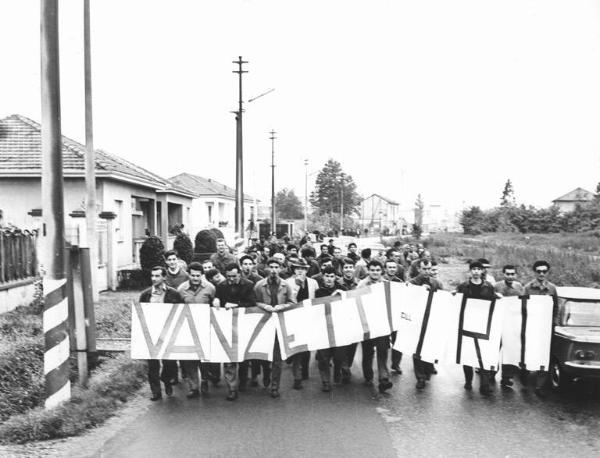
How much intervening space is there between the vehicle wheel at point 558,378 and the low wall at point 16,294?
36.8ft

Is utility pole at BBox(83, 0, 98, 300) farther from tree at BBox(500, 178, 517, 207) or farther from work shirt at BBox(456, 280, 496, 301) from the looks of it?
tree at BBox(500, 178, 517, 207)

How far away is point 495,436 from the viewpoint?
6.78 m

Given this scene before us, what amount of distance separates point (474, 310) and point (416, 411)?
209cm

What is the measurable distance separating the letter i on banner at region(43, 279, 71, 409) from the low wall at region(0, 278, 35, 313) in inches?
266

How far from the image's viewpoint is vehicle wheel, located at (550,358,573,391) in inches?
334

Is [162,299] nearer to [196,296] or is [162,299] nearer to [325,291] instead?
[196,296]

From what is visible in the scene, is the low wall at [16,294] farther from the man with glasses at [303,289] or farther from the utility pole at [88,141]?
the man with glasses at [303,289]

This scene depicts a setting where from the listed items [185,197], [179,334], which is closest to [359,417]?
[179,334]

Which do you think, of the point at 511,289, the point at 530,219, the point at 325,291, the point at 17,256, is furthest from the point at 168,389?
the point at 530,219

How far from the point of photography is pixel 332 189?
130 meters

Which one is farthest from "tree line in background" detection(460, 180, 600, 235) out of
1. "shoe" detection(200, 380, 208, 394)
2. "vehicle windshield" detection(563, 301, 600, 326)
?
"shoe" detection(200, 380, 208, 394)

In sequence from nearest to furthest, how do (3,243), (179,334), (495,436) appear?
(495,436), (179,334), (3,243)

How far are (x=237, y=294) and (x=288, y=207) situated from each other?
120 metres

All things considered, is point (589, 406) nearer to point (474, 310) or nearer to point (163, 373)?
point (474, 310)
